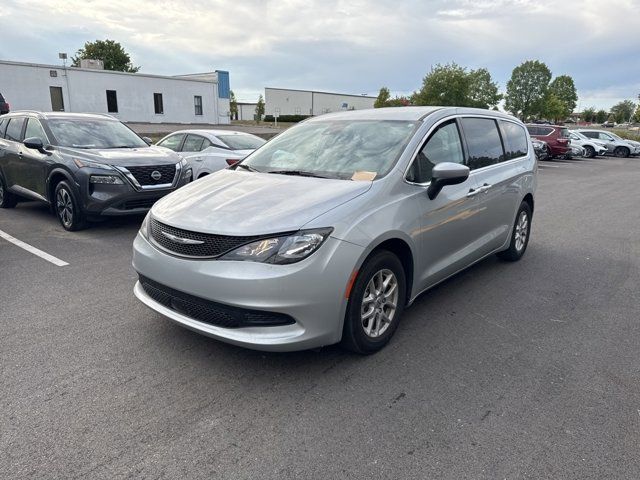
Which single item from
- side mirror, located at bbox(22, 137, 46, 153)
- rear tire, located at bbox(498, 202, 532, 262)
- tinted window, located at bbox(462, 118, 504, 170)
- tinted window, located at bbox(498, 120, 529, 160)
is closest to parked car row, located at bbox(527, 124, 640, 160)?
tinted window, located at bbox(498, 120, 529, 160)

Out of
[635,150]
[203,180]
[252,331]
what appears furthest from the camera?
[635,150]

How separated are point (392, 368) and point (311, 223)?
3.88ft

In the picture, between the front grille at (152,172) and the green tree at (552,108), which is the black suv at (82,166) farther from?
the green tree at (552,108)

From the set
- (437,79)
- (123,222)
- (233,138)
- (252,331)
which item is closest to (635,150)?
(437,79)

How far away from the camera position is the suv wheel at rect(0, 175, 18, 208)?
8.44 m

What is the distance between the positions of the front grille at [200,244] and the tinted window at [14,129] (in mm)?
6312

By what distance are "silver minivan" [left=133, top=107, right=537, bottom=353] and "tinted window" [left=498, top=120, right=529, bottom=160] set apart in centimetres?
76

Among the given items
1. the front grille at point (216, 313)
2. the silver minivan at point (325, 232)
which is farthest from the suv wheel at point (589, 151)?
the front grille at point (216, 313)

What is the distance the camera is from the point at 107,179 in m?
6.66

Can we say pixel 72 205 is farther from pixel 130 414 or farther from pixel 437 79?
pixel 437 79

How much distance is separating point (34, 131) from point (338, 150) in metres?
6.01

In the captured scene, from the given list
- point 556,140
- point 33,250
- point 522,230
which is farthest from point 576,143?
point 33,250

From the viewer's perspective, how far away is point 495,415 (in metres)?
2.82

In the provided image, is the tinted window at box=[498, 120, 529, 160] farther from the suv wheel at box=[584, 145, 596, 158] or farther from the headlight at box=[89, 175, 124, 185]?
the suv wheel at box=[584, 145, 596, 158]
